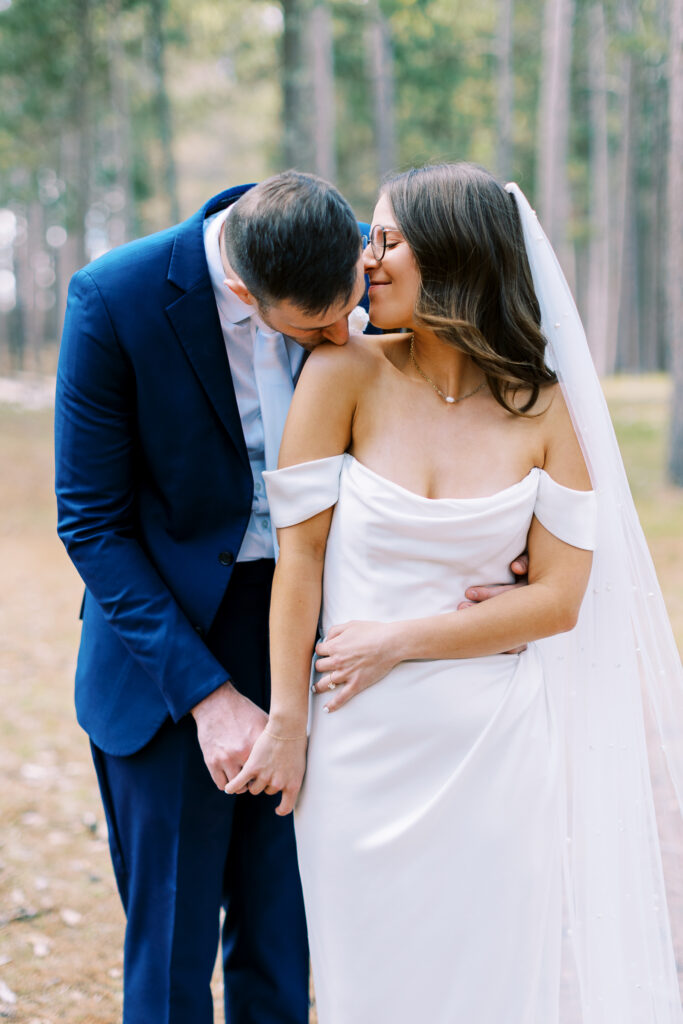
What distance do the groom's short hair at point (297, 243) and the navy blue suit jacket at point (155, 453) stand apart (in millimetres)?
312

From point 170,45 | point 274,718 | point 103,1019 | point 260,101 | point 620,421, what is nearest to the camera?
point 274,718

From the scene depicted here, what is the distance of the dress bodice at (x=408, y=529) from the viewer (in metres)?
2.09

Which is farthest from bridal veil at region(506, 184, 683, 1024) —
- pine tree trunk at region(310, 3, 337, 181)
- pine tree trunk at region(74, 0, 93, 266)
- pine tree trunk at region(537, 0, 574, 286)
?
pine tree trunk at region(74, 0, 93, 266)

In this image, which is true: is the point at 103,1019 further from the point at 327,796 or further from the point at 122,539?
the point at 122,539

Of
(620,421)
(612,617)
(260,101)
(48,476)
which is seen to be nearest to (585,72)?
(260,101)

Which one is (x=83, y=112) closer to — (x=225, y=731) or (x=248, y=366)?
(x=248, y=366)

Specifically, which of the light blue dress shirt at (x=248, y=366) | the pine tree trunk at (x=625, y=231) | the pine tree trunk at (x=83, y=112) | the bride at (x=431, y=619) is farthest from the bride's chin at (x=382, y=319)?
A: the pine tree trunk at (x=625, y=231)

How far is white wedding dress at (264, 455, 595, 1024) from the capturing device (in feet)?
7.06

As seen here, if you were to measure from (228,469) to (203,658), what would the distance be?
0.46 m

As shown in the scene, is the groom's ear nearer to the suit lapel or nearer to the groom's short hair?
the groom's short hair

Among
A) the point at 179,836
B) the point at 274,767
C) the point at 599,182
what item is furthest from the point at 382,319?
the point at 599,182

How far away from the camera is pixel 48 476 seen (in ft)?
46.4

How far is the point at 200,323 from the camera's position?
7.20 feet

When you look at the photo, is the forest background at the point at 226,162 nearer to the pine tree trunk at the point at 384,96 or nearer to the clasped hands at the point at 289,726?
the pine tree trunk at the point at 384,96
